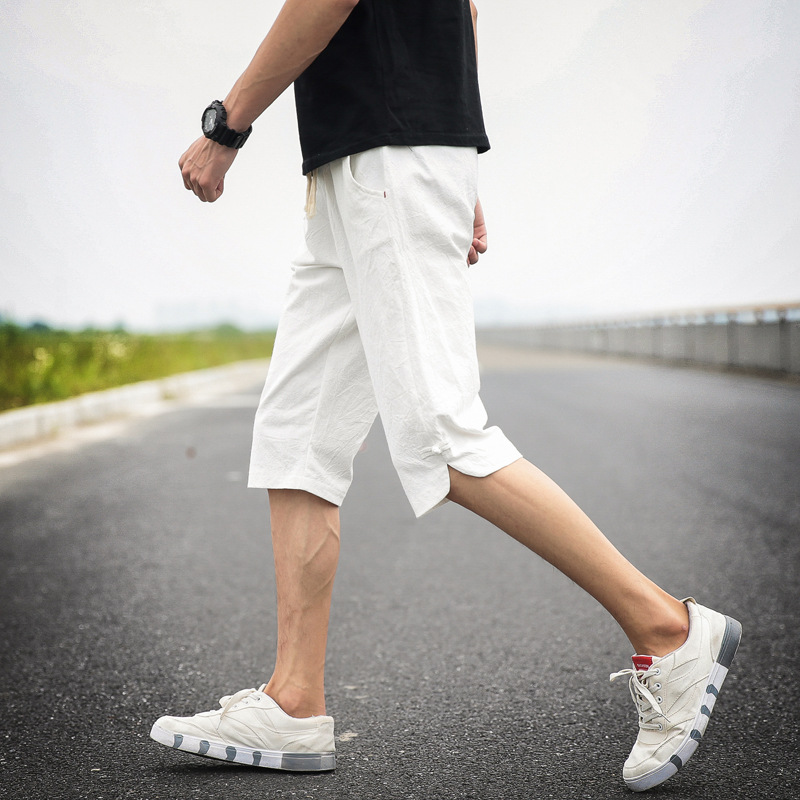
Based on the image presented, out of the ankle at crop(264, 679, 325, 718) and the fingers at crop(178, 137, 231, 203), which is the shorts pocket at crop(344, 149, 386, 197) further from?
the ankle at crop(264, 679, 325, 718)

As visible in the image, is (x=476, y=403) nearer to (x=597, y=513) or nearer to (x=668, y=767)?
(x=668, y=767)

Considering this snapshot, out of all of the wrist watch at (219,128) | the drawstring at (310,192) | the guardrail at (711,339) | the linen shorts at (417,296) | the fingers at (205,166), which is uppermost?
the wrist watch at (219,128)

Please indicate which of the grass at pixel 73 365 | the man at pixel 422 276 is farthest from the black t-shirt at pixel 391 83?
the grass at pixel 73 365

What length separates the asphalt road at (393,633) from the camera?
2016 mm

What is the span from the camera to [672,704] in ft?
6.26

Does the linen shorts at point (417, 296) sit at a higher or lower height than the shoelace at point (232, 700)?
higher

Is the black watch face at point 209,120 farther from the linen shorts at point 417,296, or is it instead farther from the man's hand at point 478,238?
the man's hand at point 478,238

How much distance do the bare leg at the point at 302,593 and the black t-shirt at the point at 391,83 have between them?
0.73m

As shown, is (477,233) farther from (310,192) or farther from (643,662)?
(643,662)

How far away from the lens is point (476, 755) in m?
2.08

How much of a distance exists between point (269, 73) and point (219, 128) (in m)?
0.15

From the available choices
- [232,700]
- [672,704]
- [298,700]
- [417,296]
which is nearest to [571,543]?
[672,704]

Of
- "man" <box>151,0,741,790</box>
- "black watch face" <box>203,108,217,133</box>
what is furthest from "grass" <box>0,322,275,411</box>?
"man" <box>151,0,741,790</box>

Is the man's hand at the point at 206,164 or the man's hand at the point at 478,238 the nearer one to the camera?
the man's hand at the point at 206,164
